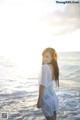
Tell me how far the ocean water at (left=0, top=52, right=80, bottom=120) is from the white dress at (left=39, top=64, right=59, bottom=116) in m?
0.60

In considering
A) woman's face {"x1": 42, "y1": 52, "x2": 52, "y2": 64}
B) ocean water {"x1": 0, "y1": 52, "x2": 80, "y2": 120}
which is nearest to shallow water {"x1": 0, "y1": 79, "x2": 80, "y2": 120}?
ocean water {"x1": 0, "y1": 52, "x2": 80, "y2": 120}

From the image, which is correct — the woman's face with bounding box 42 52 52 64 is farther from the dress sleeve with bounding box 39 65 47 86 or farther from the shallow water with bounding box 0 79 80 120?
the shallow water with bounding box 0 79 80 120

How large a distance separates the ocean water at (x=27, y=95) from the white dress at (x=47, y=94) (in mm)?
604

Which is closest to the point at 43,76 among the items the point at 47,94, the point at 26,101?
the point at 47,94

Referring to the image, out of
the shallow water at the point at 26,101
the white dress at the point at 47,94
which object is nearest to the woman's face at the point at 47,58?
the white dress at the point at 47,94

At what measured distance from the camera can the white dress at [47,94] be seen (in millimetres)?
2324

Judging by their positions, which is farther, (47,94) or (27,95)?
(27,95)

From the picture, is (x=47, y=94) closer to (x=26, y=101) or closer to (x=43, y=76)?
(x=43, y=76)

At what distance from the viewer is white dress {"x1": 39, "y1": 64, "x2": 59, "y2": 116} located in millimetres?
2324

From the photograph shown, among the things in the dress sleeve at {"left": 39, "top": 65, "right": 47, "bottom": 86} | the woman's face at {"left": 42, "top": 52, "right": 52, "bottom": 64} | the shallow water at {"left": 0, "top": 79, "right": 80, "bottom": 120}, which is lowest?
the shallow water at {"left": 0, "top": 79, "right": 80, "bottom": 120}

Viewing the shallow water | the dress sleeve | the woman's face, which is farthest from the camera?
the shallow water

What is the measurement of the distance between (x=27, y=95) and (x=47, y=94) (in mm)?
819

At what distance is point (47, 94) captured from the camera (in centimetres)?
239

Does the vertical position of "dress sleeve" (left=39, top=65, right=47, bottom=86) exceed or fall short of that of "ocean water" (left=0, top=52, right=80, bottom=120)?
it exceeds it
